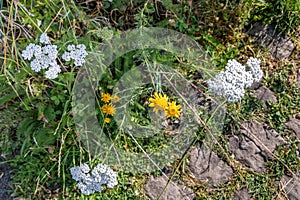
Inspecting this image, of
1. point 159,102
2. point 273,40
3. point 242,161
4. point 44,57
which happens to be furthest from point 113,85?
point 273,40

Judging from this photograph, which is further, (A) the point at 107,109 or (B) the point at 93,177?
(A) the point at 107,109

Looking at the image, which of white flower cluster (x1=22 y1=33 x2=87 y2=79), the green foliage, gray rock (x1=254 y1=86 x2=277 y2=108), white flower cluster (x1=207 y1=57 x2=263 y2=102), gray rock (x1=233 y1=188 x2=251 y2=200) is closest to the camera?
white flower cluster (x1=22 y1=33 x2=87 y2=79)

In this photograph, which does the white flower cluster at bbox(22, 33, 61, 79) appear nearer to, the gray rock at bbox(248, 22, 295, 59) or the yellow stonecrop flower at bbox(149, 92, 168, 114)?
the yellow stonecrop flower at bbox(149, 92, 168, 114)

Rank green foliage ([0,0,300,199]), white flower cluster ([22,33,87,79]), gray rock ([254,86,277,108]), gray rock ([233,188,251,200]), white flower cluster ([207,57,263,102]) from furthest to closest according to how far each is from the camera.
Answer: gray rock ([254,86,277,108]), gray rock ([233,188,251,200]), green foliage ([0,0,300,199]), white flower cluster ([207,57,263,102]), white flower cluster ([22,33,87,79])

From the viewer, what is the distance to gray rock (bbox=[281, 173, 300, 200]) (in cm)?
212

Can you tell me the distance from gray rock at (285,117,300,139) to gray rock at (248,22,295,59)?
36 cm

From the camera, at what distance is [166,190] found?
7.07ft

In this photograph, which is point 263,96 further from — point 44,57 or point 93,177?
point 44,57

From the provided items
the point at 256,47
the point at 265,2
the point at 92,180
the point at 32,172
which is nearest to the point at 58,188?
the point at 32,172

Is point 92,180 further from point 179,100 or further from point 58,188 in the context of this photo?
point 179,100

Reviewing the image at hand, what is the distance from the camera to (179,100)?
86.4 inches

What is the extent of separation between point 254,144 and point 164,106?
55 centimetres

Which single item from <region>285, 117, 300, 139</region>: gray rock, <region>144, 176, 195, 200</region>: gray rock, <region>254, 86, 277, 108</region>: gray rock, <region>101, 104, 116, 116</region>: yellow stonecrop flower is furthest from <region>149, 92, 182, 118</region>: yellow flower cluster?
<region>285, 117, 300, 139</region>: gray rock

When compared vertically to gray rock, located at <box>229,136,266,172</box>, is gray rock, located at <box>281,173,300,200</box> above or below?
below
